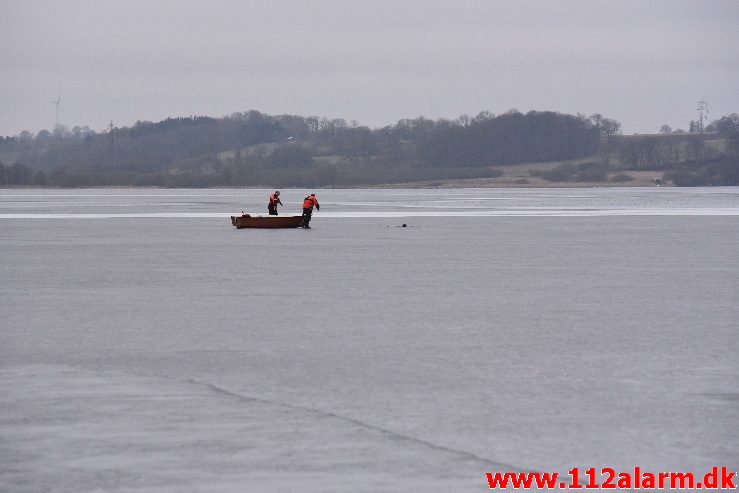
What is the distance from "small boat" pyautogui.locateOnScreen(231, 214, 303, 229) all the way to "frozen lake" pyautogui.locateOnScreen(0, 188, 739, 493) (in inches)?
867

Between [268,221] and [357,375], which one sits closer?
[357,375]

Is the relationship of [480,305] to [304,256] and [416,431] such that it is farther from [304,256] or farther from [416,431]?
[304,256]

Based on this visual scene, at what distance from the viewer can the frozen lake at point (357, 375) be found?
8.41m

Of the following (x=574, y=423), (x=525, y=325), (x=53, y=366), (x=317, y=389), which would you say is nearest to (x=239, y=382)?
(x=317, y=389)

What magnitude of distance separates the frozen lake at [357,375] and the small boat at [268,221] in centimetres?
2203

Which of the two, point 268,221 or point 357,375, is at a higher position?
point 357,375

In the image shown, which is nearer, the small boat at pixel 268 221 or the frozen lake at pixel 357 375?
the frozen lake at pixel 357 375

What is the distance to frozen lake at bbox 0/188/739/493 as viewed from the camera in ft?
27.6

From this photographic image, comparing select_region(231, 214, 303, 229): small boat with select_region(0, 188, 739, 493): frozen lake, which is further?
select_region(231, 214, 303, 229): small boat

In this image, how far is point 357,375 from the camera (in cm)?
1196

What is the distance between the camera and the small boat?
49125 millimetres

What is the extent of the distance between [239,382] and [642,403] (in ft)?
12.4

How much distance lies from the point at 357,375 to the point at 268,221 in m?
37.9

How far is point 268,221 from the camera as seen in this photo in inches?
1953
